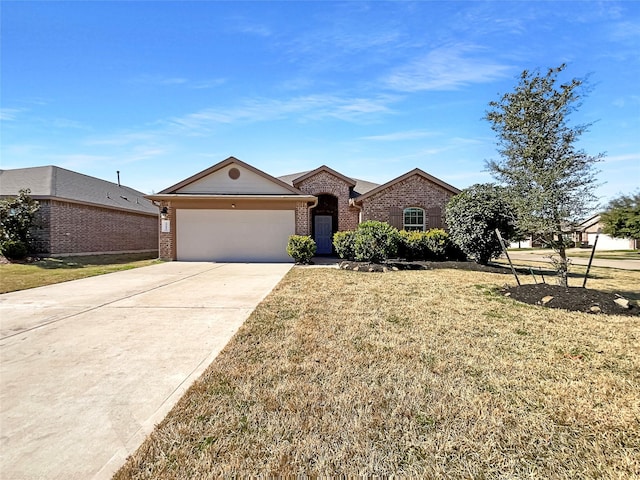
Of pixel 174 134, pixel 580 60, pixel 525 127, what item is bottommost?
Result: pixel 525 127

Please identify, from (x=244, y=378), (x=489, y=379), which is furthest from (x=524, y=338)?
(x=244, y=378)

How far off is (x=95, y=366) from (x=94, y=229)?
714 inches

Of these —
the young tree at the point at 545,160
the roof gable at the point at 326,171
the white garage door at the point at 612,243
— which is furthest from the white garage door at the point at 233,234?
the white garage door at the point at 612,243

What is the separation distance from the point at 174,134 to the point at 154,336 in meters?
13.5

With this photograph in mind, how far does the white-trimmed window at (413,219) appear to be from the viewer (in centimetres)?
1644

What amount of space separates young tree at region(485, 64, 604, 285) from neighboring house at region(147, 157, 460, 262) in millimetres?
8819

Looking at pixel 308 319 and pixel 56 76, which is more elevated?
pixel 56 76

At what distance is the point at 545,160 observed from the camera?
23.5 feet

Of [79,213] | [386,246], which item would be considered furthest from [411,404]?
[79,213]

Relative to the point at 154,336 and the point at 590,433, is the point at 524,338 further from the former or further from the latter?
the point at 154,336

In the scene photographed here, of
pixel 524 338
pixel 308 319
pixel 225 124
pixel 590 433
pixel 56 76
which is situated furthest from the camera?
pixel 225 124

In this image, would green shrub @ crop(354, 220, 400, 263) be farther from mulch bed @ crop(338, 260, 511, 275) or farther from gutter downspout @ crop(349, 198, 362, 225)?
gutter downspout @ crop(349, 198, 362, 225)

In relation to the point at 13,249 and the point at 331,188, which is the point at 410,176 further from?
the point at 13,249

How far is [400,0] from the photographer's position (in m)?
8.00
